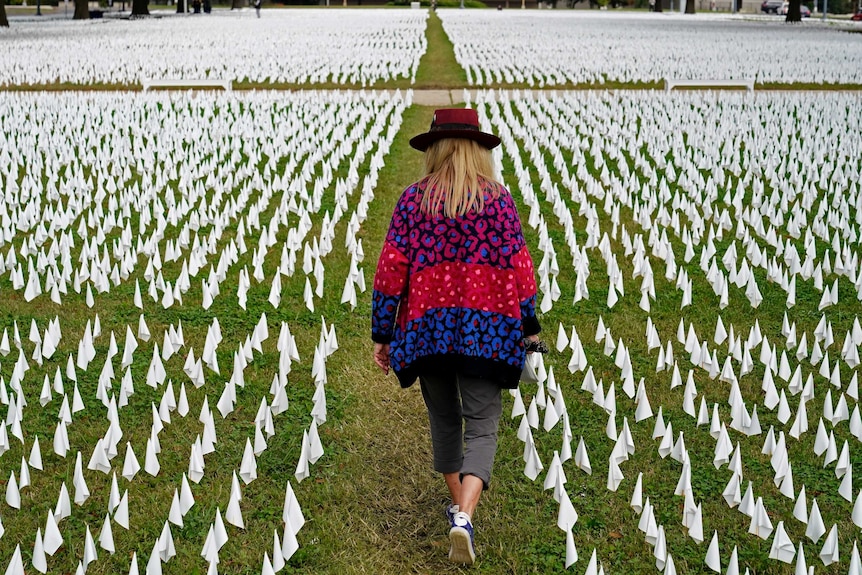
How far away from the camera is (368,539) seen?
4.39 m

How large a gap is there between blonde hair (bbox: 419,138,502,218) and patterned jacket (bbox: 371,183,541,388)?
0.12ft

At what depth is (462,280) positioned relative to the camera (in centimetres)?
401

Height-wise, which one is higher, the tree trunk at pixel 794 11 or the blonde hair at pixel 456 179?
the tree trunk at pixel 794 11

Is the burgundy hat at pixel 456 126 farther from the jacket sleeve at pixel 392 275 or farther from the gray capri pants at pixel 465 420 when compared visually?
the gray capri pants at pixel 465 420

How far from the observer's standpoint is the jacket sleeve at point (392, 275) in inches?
158

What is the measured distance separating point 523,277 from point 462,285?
0.25m

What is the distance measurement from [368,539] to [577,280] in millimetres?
3574

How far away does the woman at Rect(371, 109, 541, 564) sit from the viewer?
155 inches

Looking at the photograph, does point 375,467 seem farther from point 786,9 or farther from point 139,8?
point 786,9

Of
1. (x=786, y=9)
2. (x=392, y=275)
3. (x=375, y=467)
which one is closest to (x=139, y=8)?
(x=786, y=9)

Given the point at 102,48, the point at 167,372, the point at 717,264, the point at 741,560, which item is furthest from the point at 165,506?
the point at 102,48

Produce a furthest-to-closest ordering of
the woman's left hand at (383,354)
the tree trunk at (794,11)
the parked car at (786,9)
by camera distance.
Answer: the parked car at (786,9) < the tree trunk at (794,11) < the woman's left hand at (383,354)

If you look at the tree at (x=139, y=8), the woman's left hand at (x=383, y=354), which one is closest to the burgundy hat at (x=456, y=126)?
the woman's left hand at (x=383, y=354)

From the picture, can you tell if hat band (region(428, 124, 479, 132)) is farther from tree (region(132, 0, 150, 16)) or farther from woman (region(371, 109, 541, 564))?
tree (region(132, 0, 150, 16))
